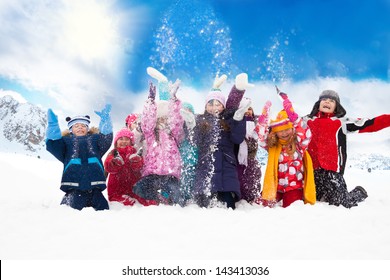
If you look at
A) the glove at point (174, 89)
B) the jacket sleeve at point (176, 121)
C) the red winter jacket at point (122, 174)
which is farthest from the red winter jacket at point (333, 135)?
the red winter jacket at point (122, 174)

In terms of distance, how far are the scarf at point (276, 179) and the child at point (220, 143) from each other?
1.61 ft

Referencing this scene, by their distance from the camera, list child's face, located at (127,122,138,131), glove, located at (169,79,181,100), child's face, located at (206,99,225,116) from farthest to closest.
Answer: child's face, located at (127,122,138,131), child's face, located at (206,99,225,116), glove, located at (169,79,181,100)

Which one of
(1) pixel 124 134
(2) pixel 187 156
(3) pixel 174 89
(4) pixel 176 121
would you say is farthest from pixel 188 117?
(1) pixel 124 134

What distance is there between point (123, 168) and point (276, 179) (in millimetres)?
2624

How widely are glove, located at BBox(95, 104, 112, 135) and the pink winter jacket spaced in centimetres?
61

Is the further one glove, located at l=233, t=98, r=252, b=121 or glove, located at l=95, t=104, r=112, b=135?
glove, located at l=95, t=104, r=112, b=135

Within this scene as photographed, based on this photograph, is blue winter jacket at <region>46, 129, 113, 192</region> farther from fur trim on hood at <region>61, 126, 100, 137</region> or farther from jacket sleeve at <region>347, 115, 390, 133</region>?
jacket sleeve at <region>347, 115, 390, 133</region>

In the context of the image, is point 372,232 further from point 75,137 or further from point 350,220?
point 75,137

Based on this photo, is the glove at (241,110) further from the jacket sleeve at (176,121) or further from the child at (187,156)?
the jacket sleeve at (176,121)

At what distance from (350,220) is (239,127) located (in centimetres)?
205

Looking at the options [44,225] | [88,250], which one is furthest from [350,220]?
[44,225]

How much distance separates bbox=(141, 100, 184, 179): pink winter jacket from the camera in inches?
253

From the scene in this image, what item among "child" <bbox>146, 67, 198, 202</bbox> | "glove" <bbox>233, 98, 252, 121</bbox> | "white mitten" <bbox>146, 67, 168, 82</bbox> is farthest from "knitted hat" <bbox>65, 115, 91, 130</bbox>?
"glove" <bbox>233, 98, 252, 121</bbox>

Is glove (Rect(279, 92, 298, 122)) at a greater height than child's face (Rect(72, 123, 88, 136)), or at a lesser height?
greater
